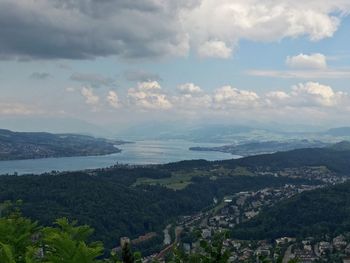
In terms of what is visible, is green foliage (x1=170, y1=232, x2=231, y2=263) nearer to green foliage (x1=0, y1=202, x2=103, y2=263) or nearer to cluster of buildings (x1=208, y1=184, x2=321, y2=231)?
green foliage (x1=0, y1=202, x2=103, y2=263)

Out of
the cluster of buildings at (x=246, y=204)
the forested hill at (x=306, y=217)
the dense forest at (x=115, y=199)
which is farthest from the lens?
the cluster of buildings at (x=246, y=204)

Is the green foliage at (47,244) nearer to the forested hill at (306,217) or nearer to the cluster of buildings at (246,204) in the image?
the forested hill at (306,217)

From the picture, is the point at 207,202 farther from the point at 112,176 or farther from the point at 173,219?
the point at 112,176

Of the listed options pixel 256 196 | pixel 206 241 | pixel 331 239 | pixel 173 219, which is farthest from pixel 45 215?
pixel 206 241

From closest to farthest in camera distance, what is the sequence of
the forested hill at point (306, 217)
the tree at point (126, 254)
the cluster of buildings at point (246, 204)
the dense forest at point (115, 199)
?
the tree at point (126, 254) → the forested hill at point (306, 217) → the dense forest at point (115, 199) → the cluster of buildings at point (246, 204)

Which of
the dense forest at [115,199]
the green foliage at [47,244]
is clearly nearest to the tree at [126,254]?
the green foliage at [47,244]

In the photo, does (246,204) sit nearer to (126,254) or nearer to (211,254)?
(211,254)

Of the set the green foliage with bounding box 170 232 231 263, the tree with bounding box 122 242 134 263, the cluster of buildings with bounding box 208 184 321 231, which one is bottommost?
the cluster of buildings with bounding box 208 184 321 231

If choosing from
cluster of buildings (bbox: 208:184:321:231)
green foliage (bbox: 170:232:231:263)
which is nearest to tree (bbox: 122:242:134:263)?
green foliage (bbox: 170:232:231:263)

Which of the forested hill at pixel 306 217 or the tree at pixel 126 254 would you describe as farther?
the forested hill at pixel 306 217

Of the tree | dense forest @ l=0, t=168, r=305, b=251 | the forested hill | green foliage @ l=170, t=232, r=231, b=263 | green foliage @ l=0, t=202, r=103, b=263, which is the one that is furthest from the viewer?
dense forest @ l=0, t=168, r=305, b=251
